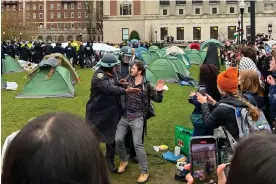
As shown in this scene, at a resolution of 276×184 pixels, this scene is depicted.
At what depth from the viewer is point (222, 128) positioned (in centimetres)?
486

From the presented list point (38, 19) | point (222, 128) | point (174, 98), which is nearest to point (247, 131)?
point (222, 128)

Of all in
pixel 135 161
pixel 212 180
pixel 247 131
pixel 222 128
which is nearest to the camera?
pixel 247 131

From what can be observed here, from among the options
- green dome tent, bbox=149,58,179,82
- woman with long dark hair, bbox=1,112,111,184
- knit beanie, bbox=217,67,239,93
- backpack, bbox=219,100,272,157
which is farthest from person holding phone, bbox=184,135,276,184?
green dome tent, bbox=149,58,179,82

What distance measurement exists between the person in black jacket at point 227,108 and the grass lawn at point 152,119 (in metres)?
1.58

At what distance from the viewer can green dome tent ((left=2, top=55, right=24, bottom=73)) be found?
2197cm

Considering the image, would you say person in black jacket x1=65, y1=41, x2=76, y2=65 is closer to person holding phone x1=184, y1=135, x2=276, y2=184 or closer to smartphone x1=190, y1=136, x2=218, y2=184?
smartphone x1=190, y1=136, x2=218, y2=184

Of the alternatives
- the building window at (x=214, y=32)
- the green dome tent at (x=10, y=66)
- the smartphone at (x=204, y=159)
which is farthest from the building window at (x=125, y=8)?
the smartphone at (x=204, y=159)

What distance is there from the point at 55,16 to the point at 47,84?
92.8 meters

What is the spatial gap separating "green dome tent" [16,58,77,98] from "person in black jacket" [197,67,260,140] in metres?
9.43

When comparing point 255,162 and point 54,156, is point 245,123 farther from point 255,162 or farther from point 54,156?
point 54,156

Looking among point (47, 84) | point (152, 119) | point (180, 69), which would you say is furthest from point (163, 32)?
point (152, 119)

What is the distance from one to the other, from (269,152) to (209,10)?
7385 centimetres

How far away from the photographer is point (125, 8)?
2968 inches

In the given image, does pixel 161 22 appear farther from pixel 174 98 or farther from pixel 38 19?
pixel 174 98
